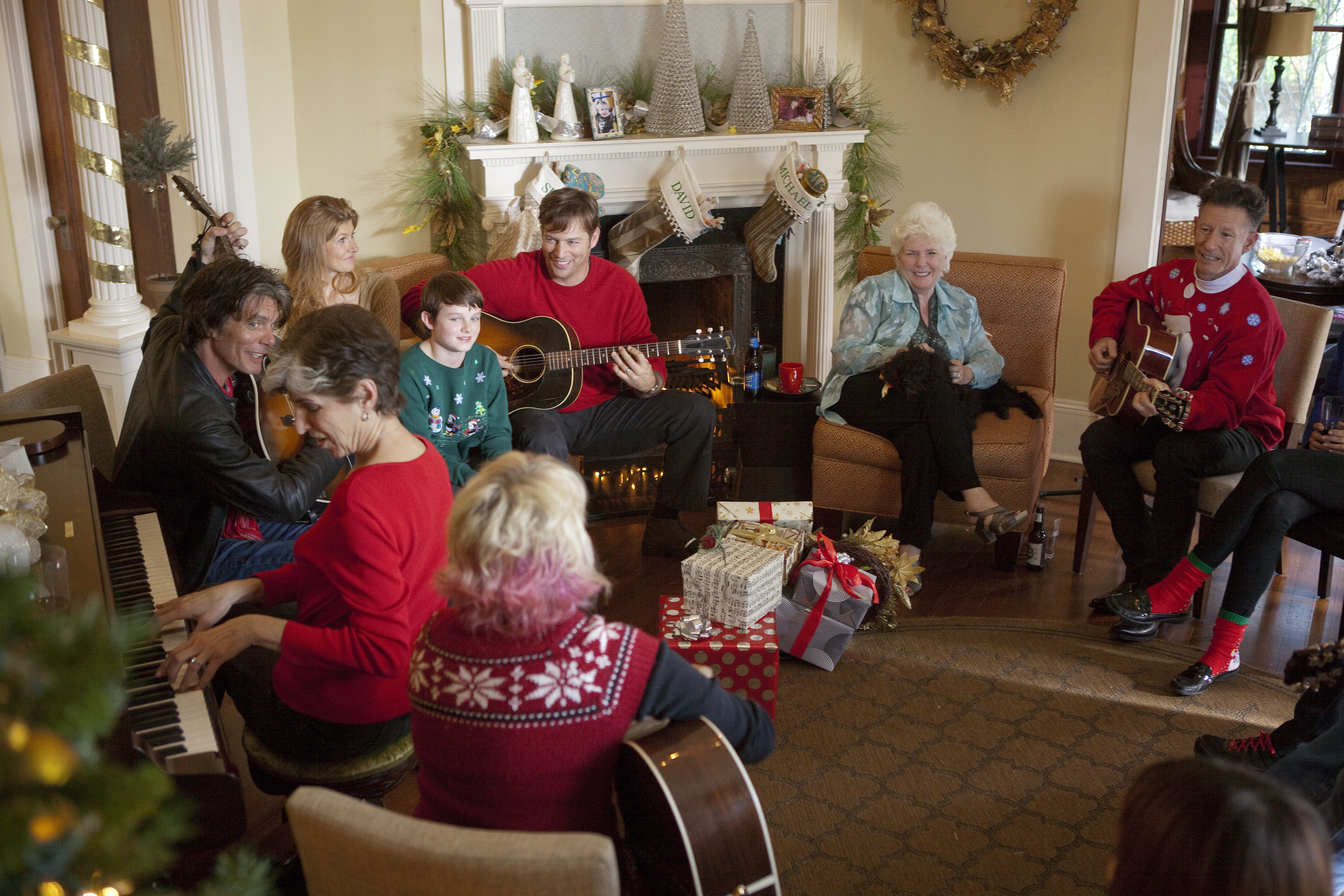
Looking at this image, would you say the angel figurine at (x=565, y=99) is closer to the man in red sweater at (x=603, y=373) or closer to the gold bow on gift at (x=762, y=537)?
the man in red sweater at (x=603, y=373)

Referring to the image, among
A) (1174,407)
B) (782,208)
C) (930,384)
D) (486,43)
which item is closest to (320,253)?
(486,43)

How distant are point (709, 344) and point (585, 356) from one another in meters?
0.41

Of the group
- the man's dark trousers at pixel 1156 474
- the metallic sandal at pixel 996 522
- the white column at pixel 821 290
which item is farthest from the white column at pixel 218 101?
the man's dark trousers at pixel 1156 474

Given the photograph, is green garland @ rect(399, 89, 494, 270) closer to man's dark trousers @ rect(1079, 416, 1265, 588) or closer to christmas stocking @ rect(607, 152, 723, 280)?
christmas stocking @ rect(607, 152, 723, 280)

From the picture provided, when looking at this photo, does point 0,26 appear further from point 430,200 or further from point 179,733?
point 179,733

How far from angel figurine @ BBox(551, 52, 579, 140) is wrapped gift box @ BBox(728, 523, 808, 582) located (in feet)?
6.13

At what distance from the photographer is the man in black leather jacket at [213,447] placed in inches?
82.7

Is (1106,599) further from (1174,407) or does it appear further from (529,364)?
(529,364)

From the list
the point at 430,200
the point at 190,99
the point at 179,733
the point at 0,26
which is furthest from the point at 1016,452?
the point at 0,26

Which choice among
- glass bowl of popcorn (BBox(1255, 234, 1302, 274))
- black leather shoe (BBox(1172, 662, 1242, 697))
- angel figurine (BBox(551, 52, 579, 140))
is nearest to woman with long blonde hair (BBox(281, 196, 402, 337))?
angel figurine (BBox(551, 52, 579, 140))

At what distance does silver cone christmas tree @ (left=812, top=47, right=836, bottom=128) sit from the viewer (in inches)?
172

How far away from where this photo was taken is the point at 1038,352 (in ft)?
12.1

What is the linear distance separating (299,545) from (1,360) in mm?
3736

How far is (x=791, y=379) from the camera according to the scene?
3818 mm
